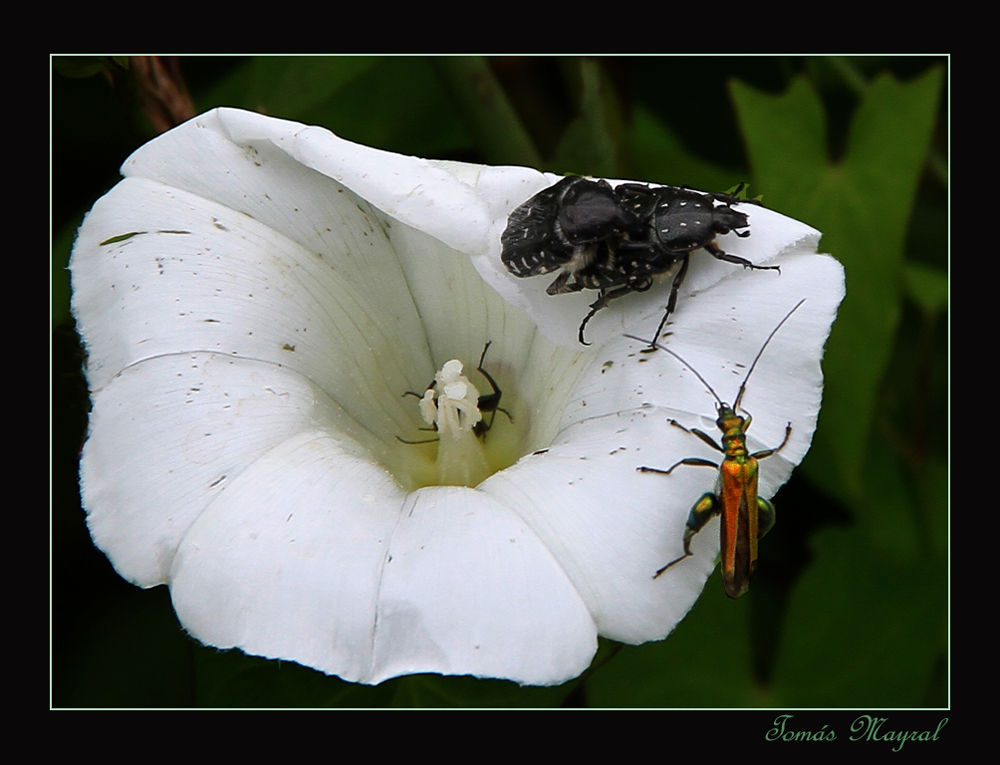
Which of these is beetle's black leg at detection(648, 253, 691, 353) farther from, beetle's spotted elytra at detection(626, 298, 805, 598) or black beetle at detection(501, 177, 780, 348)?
beetle's spotted elytra at detection(626, 298, 805, 598)

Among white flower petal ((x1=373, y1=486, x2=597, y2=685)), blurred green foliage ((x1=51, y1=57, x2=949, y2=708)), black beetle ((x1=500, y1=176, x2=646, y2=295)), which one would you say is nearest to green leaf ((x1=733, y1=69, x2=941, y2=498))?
blurred green foliage ((x1=51, y1=57, x2=949, y2=708))

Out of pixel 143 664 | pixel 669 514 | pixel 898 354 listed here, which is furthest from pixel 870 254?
pixel 143 664

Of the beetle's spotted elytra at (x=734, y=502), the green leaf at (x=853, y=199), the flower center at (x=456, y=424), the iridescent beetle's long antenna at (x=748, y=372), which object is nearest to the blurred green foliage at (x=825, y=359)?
the green leaf at (x=853, y=199)

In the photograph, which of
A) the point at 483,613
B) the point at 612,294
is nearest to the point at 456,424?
the point at 612,294

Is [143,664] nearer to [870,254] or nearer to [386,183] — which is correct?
[386,183]

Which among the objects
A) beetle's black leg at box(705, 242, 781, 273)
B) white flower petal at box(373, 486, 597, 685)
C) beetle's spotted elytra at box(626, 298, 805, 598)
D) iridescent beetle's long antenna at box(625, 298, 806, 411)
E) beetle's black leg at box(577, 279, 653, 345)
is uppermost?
beetle's black leg at box(705, 242, 781, 273)

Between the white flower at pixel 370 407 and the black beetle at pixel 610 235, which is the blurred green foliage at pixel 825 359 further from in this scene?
the black beetle at pixel 610 235
